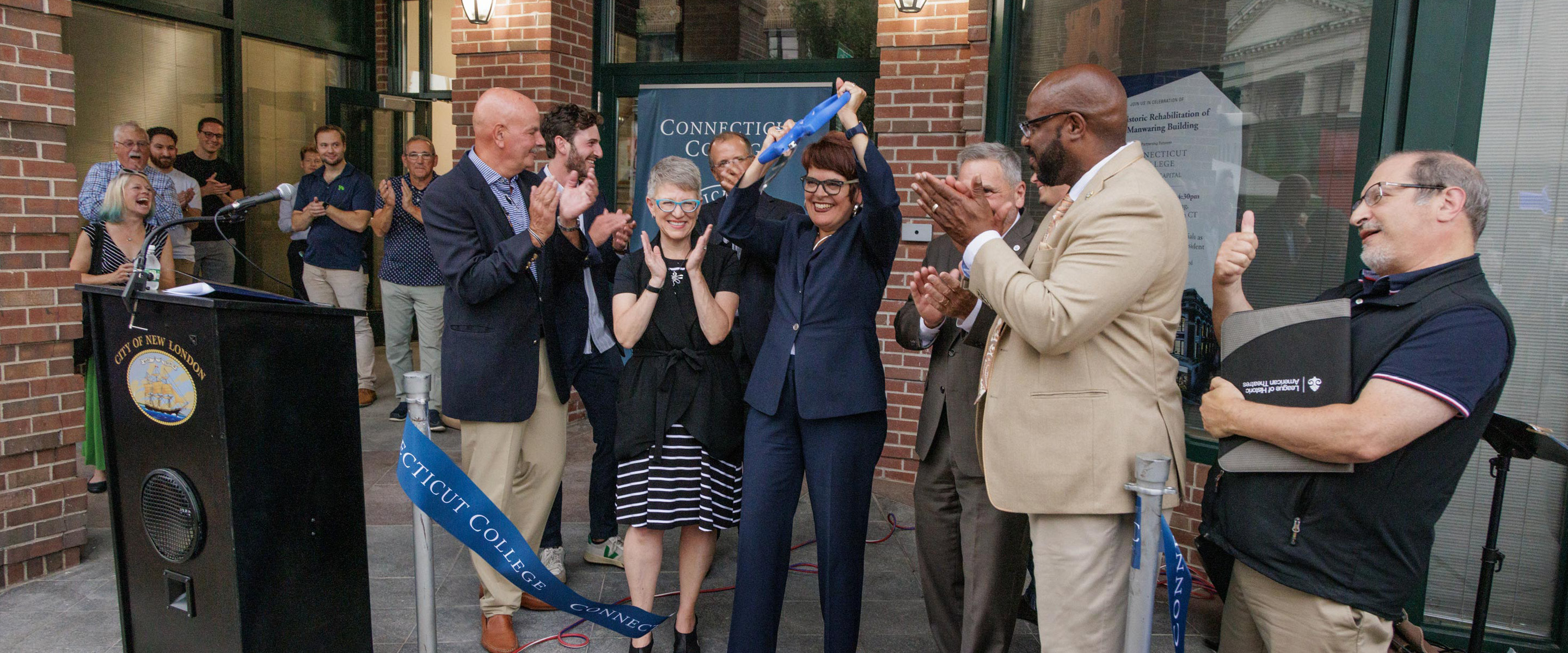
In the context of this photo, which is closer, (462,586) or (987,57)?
(462,586)

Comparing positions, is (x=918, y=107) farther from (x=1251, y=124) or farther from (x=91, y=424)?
(x=91, y=424)

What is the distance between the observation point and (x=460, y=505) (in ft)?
9.12

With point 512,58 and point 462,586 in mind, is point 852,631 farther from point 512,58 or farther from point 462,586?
point 512,58

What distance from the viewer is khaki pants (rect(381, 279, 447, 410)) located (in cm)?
675

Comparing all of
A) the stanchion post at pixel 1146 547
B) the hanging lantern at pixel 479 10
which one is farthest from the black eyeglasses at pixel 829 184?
the hanging lantern at pixel 479 10

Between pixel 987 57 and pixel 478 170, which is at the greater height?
pixel 987 57

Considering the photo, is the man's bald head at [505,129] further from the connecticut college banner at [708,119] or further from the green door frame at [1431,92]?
the green door frame at [1431,92]

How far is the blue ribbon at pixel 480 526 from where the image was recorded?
265 centimetres

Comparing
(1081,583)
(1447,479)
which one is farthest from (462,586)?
(1447,479)

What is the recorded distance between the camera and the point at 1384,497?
217 centimetres

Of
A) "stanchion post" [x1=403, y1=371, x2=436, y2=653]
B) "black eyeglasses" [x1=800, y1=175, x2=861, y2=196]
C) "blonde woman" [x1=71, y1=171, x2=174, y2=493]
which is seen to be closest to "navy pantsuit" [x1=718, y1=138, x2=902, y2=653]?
"black eyeglasses" [x1=800, y1=175, x2=861, y2=196]

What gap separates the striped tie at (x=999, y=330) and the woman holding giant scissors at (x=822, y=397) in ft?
1.99

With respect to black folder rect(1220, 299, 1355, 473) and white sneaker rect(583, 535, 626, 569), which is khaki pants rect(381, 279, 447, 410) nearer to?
white sneaker rect(583, 535, 626, 569)

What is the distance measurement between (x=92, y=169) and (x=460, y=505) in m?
3.55
